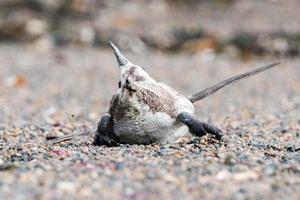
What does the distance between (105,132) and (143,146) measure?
1.03 ft

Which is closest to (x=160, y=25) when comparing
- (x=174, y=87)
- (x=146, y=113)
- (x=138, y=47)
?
(x=138, y=47)

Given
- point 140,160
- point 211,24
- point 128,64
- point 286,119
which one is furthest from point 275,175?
point 211,24

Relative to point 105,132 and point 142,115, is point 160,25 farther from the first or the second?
point 142,115

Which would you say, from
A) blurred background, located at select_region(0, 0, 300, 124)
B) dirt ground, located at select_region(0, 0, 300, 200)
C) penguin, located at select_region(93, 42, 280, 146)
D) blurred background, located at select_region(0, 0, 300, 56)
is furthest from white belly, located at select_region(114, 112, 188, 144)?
blurred background, located at select_region(0, 0, 300, 56)

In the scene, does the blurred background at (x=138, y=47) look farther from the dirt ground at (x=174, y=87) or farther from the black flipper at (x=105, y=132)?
the black flipper at (x=105, y=132)

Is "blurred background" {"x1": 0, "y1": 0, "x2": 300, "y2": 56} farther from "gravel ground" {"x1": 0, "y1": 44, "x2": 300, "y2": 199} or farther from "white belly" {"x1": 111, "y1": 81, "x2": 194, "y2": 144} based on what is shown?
"white belly" {"x1": 111, "y1": 81, "x2": 194, "y2": 144}

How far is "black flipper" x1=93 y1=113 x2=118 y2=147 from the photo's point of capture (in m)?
4.98

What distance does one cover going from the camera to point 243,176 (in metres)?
3.80

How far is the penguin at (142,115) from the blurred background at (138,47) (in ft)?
12.0

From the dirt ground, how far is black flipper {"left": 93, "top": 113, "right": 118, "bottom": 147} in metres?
0.10

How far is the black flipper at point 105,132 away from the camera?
4.98m

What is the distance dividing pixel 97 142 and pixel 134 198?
69.0 inches

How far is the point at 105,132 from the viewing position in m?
5.04

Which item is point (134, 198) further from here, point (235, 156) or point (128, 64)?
point (128, 64)
